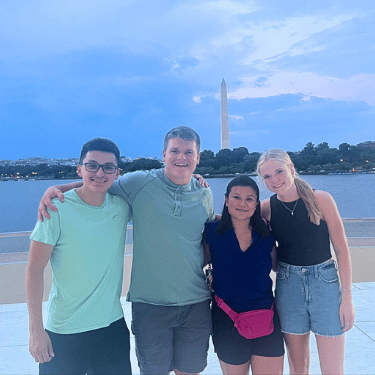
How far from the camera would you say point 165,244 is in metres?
2.32

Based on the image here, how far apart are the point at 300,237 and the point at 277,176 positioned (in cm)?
43

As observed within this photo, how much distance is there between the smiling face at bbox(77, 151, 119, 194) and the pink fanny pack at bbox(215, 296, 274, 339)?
3.57 ft

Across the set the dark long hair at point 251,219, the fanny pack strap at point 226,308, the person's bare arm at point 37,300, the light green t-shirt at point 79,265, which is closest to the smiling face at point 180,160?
the dark long hair at point 251,219

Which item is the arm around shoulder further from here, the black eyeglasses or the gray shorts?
the black eyeglasses

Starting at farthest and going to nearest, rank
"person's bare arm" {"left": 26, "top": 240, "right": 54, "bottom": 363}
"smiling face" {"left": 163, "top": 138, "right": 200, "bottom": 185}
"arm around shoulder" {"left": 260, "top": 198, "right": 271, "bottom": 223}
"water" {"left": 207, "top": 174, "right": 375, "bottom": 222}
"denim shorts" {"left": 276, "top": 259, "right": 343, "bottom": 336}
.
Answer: "water" {"left": 207, "top": 174, "right": 375, "bottom": 222}, "arm around shoulder" {"left": 260, "top": 198, "right": 271, "bottom": 223}, "smiling face" {"left": 163, "top": 138, "right": 200, "bottom": 185}, "denim shorts" {"left": 276, "top": 259, "right": 343, "bottom": 336}, "person's bare arm" {"left": 26, "top": 240, "right": 54, "bottom": 363}

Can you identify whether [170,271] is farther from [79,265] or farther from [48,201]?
[48,201]

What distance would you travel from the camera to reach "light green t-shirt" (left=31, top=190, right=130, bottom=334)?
2023 millimetres

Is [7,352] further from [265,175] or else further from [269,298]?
[265,175]

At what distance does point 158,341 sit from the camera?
7.63ft

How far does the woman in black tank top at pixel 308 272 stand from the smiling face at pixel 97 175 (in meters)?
1.03

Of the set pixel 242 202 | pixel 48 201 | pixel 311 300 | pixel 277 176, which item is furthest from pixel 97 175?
pixel 311 300

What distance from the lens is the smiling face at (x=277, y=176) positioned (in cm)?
243

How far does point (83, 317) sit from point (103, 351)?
23 centimetres

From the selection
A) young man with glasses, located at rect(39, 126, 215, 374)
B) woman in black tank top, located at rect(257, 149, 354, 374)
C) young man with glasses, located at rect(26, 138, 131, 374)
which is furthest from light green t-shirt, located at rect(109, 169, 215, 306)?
woman in black tank top, located at rect(257, 149, 354, 374)
